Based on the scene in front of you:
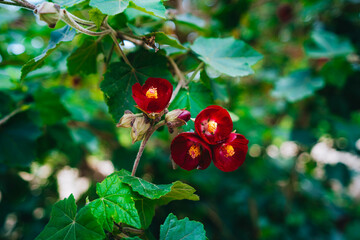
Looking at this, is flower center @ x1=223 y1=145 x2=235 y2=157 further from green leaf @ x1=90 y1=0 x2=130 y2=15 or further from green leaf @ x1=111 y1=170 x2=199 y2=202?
green leaf @ x1=90 y1=0 x2=130 y2=15

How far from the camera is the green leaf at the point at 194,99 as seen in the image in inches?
23.9

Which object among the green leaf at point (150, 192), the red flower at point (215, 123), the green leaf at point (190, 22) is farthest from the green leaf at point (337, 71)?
the green leaf at point (150, 192)

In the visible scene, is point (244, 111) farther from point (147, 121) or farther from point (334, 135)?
point (147, 121)

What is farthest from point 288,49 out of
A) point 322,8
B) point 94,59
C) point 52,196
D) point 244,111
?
point 52,196

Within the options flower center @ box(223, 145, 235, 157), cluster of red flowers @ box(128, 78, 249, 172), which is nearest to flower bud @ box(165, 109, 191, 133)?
cluster of red flowers @ box(128, 78, 249, 172)

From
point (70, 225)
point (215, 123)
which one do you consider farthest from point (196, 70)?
point (70, 225)

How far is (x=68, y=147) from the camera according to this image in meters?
1.36

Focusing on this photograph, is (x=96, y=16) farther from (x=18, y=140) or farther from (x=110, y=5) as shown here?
(x=18, y=140)

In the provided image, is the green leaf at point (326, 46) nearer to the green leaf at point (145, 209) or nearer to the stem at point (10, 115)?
the green leaf at point (145, 209)

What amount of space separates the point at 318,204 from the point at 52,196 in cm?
231

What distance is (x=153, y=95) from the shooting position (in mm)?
534

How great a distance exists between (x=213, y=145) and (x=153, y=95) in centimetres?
17

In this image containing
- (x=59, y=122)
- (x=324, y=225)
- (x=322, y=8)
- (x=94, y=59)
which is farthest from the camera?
(x=324, y=225)

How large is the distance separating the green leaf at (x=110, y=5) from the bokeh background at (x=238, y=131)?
0.38 m
